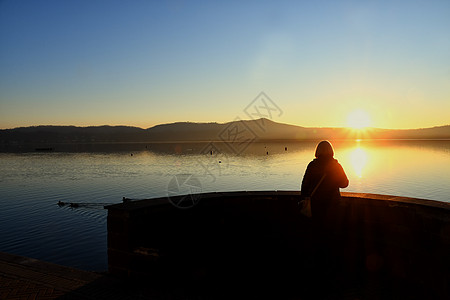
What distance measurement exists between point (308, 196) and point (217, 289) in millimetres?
1999

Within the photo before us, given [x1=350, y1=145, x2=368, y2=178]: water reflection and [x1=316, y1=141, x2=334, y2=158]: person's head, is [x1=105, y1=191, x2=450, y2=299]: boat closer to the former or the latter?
[x1=316, y1=141, x2=334, y2=158]: person's head

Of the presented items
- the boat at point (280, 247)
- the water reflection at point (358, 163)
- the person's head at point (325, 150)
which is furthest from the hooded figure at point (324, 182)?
the water reflection at point (358, 163)

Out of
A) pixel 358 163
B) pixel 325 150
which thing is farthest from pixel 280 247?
pixel 358 163

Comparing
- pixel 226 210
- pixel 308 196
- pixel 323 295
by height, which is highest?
pixel 308 196

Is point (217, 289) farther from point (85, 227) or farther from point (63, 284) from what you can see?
point (85, 227)

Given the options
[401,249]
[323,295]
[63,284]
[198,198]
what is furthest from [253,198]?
[63,284]

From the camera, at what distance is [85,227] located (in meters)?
22.0

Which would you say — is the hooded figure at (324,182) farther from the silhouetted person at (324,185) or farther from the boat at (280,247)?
the boat at (280,247)

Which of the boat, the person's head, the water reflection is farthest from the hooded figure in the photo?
the water reflection

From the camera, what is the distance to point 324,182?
5094 millimetres

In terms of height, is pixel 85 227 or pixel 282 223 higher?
pixel 282 223

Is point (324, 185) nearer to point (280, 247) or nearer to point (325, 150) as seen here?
point (325, 150)

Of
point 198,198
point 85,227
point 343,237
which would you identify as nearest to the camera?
point 343,237

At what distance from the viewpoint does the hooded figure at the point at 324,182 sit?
506 centimetres
